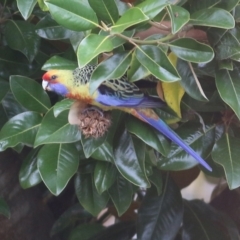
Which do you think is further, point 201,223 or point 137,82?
point 201,223

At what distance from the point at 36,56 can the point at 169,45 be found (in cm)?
38

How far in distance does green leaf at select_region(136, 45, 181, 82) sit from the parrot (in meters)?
0.07

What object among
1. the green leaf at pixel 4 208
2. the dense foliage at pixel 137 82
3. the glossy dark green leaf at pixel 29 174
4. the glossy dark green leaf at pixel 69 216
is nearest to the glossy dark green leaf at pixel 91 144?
the dense foliage at pixel 137 82

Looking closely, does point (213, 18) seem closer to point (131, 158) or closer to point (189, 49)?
point (189, 49)

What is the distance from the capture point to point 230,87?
70 cm

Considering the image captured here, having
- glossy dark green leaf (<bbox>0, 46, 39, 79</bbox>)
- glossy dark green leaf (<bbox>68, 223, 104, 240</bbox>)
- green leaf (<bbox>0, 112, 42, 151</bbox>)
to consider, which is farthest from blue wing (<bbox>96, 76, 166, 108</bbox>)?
glossy dark green leaf (<bbox>68, 223, 104, 240</bbox>)

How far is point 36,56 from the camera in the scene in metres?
0.95

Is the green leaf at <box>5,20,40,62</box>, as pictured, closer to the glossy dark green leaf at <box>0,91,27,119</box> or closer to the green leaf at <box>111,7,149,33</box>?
the glossy dark green leaf at <box>0,91,27,119</box>

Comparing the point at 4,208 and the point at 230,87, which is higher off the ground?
the point at 230,87

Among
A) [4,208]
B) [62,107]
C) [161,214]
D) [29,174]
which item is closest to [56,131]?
[62,107]

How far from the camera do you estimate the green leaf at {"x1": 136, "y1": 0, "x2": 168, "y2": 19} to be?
58cm

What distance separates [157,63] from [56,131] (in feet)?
0.80

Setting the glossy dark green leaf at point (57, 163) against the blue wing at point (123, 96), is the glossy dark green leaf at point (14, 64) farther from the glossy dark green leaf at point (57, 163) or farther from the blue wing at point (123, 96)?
the blue wing at point (123, 96)

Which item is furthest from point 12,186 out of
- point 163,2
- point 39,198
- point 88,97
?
point 163,2
